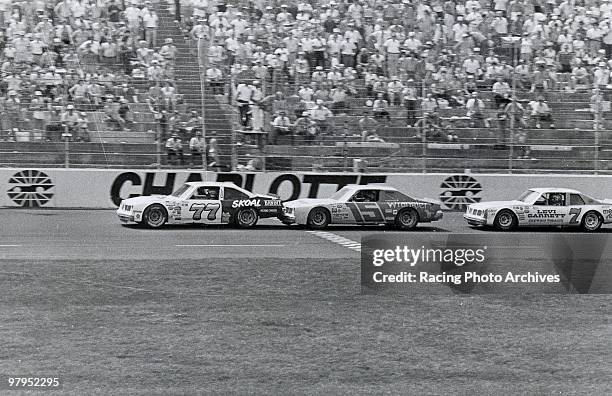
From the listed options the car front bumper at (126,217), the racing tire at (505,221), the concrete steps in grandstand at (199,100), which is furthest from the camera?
the concrete steps in grandstand at (199,100)

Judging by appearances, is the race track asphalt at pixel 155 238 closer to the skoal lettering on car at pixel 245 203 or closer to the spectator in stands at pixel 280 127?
the skoal lettering on car at pixel 245 203

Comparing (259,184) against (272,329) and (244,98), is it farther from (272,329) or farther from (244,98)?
(272,329)

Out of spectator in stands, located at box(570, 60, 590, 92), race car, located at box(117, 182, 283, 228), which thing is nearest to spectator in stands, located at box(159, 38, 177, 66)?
race car, located at box(117, 182, 283, 228)

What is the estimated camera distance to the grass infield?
8180 mm

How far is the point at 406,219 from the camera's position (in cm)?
2181

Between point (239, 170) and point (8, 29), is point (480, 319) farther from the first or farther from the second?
point (8, 29)

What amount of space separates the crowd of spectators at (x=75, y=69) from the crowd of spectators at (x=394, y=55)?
1.52m

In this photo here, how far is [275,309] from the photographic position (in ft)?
36.6

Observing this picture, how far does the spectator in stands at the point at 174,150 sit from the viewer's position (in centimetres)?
2423

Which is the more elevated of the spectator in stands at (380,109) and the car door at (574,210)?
the spectator in stands at (380,109)

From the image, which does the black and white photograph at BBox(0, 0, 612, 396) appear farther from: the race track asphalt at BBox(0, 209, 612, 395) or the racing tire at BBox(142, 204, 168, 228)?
the race track asphalt at BBox(0, 209, 612, 395)

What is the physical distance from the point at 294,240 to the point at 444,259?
8.76 meters

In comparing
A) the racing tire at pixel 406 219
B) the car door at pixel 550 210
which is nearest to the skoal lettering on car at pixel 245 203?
the racing tire at pixel 406 219

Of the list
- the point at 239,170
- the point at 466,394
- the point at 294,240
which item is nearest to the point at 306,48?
the point at 239,170
